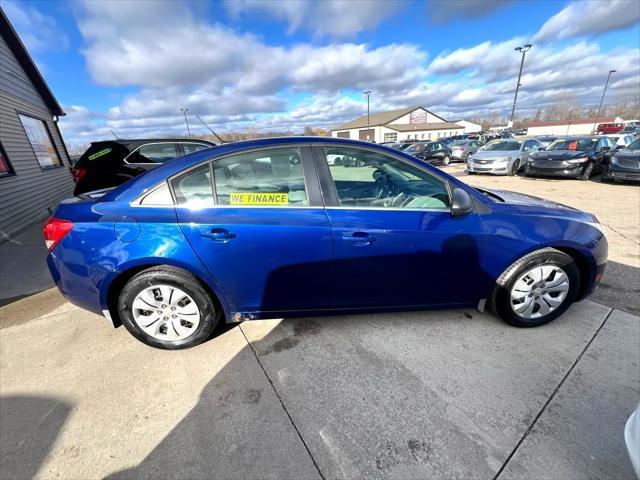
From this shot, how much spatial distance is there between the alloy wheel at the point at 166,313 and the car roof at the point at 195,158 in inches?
28.7

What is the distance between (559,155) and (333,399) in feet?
41.2

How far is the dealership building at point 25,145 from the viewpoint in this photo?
6.44m

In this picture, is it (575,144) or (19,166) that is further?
(575,144)

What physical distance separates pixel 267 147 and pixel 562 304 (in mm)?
2794

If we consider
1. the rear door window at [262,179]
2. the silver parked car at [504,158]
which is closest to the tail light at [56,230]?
the rear door window at [262,179]

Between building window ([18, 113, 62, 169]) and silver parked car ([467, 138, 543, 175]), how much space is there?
1484 cm

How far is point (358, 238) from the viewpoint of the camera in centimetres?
217

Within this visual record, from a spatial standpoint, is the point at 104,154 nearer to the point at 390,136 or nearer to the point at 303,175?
the point at 303,175

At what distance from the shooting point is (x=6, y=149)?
654 centimetres

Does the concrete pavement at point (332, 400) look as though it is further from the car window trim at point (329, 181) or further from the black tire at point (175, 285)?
the car window trim at point (329, 181)

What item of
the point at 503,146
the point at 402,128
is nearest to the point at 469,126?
the point at 402,128

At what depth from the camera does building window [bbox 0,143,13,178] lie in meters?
6.31

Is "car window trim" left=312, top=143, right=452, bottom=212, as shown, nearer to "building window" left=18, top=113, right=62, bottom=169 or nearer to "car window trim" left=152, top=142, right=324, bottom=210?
A: "car window trim" left=152, top=142, right=324, bottom=210

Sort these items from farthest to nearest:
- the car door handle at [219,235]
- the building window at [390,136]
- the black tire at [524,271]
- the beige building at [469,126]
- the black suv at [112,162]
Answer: the beige building at [469,126] → the building window at [390,136] → the black suv at [112,162] → the black tire at [524,271] → the car door handle at [219,235]
